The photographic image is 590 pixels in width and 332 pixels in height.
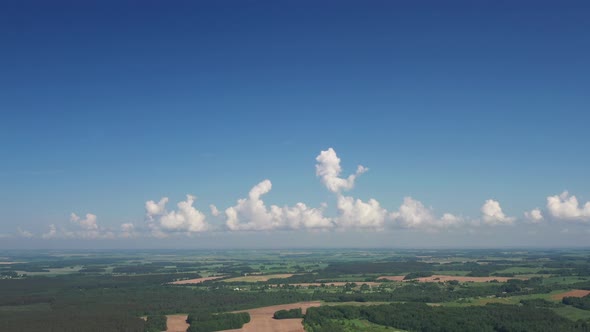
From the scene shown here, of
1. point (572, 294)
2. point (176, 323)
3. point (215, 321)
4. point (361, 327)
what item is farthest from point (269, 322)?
point (572, 294)

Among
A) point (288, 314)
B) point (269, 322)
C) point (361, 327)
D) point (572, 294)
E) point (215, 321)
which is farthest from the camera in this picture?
point (572, 294)

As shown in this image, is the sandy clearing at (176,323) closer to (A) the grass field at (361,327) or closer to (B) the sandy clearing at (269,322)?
(B) the sandy clearing at (269,322)

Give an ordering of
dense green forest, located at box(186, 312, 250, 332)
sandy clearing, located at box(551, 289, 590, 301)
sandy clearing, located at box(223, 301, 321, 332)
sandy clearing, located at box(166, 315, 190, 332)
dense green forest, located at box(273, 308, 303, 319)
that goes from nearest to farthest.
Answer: sandy clearing, located at box(223, 301, 321, 332), dense green forest, located at box(186, 312, 250, 332), sandy clearing, located at box(166, 315, 190, 332), dense green forest, located at box(273, 308, 303, 319), sandy clearing, located at box(551, 289, 590, 301)

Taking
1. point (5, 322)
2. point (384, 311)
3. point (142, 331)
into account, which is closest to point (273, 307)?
point (384, 311)

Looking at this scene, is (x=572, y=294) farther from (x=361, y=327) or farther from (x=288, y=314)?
(x=288, y=314)

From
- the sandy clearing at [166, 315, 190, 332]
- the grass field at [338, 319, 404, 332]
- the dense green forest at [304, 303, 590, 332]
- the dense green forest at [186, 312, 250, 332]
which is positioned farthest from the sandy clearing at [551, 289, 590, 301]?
the sandy clearing at [166, 315, 190, 332]

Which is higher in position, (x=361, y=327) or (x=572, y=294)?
(x=572, y=294)

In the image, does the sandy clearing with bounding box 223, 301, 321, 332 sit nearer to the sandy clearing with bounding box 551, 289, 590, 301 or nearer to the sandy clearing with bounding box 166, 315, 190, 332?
the sandy clearing with bounding box 166, 315, 190, 332

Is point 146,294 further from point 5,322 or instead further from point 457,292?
point 457,292
